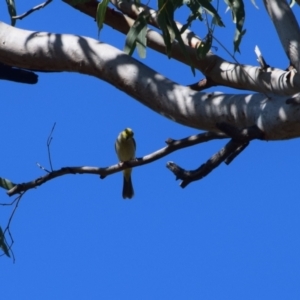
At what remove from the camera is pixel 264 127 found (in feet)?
7.26

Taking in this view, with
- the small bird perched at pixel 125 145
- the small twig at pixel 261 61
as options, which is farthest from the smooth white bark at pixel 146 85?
the small bird perched at pixel 125 145

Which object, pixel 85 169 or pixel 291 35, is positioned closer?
pixel 291 35

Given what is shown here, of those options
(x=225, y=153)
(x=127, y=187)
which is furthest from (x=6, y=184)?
(x=127, y=187)

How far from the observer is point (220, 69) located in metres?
3.02

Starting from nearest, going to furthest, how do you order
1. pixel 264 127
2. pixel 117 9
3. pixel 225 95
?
pixel 264 127, pixel 225 95, pixel 117 9

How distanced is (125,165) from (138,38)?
45 centimetres

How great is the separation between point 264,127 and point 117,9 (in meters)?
1.47

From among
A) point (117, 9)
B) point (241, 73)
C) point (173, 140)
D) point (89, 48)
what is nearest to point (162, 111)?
point (173, 140)

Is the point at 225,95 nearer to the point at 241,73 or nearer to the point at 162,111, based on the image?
the point at 162,111

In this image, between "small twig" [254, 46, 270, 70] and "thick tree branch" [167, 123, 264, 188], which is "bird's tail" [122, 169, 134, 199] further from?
"thick tree branch" [167, 123, 264, 188]

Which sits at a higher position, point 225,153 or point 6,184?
point 6,184

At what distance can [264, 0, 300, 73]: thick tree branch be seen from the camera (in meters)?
2.41

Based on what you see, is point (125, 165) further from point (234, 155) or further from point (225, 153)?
point (225, 153)

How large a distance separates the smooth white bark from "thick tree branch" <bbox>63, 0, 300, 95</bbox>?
0.87 ft
